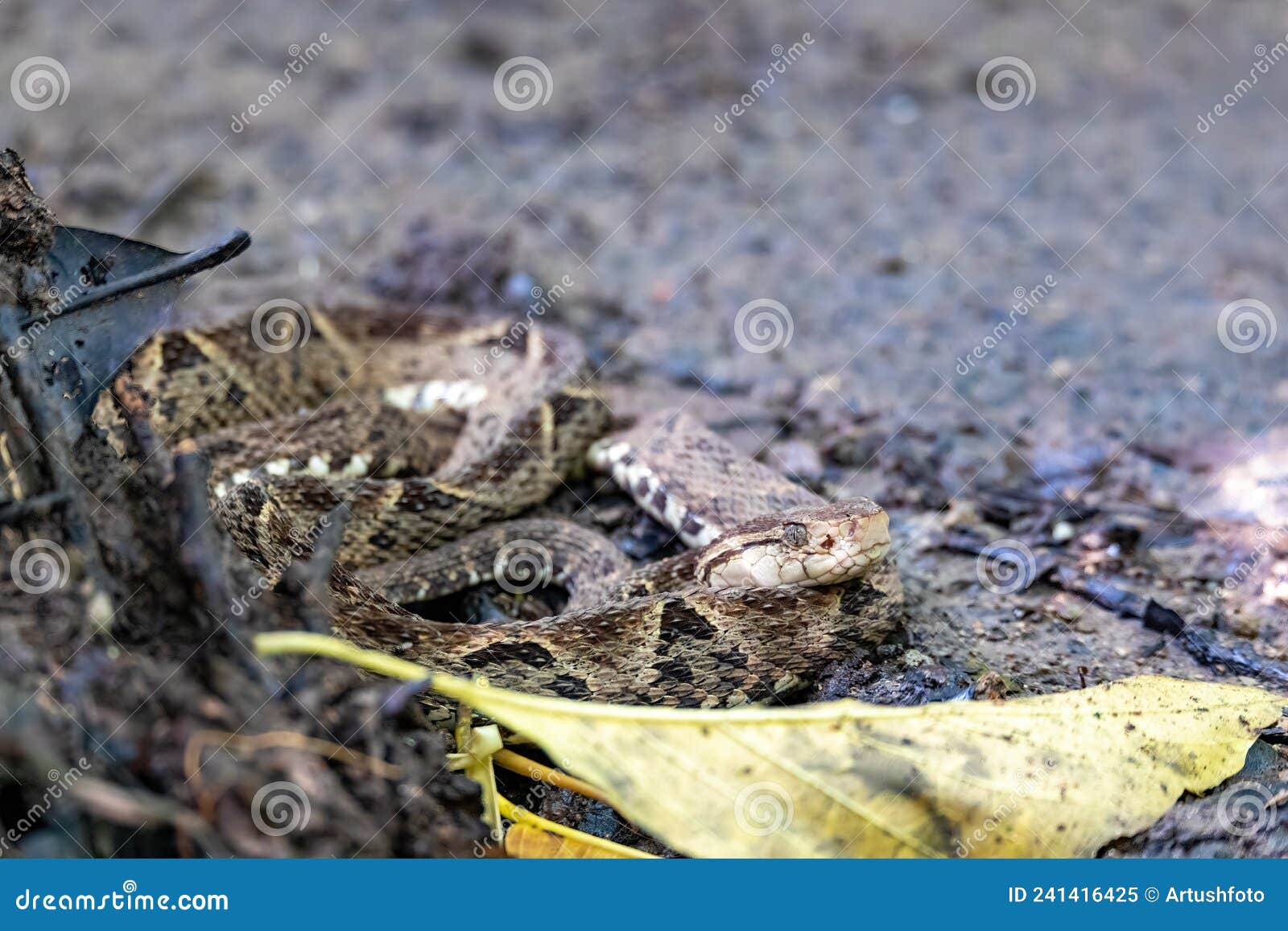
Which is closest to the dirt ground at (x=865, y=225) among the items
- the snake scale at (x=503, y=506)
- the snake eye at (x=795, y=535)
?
the snake scale at (x=503, y=506)

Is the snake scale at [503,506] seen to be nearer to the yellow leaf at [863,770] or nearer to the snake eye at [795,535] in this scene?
the snake eye at [795,535]

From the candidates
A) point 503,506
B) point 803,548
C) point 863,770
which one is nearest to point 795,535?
point 803,548

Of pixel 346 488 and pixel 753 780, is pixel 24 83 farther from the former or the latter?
pixel 753 780

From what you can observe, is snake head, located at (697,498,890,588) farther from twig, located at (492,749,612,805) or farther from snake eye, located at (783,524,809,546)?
twig, located at (492,749,612,805)

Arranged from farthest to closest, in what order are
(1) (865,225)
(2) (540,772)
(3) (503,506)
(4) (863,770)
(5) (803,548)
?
(1) (865,225) < (3) (503,506) < (5) (803,548) < (2) (540,772) < (4) (863,770)

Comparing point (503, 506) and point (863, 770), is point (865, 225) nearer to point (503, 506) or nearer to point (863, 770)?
point (503, 506)

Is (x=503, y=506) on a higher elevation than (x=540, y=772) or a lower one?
higher

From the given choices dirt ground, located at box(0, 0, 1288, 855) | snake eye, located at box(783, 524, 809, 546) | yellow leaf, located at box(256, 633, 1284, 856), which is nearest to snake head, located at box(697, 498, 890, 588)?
snake eye, located at box(783, 524, 809, 546)
